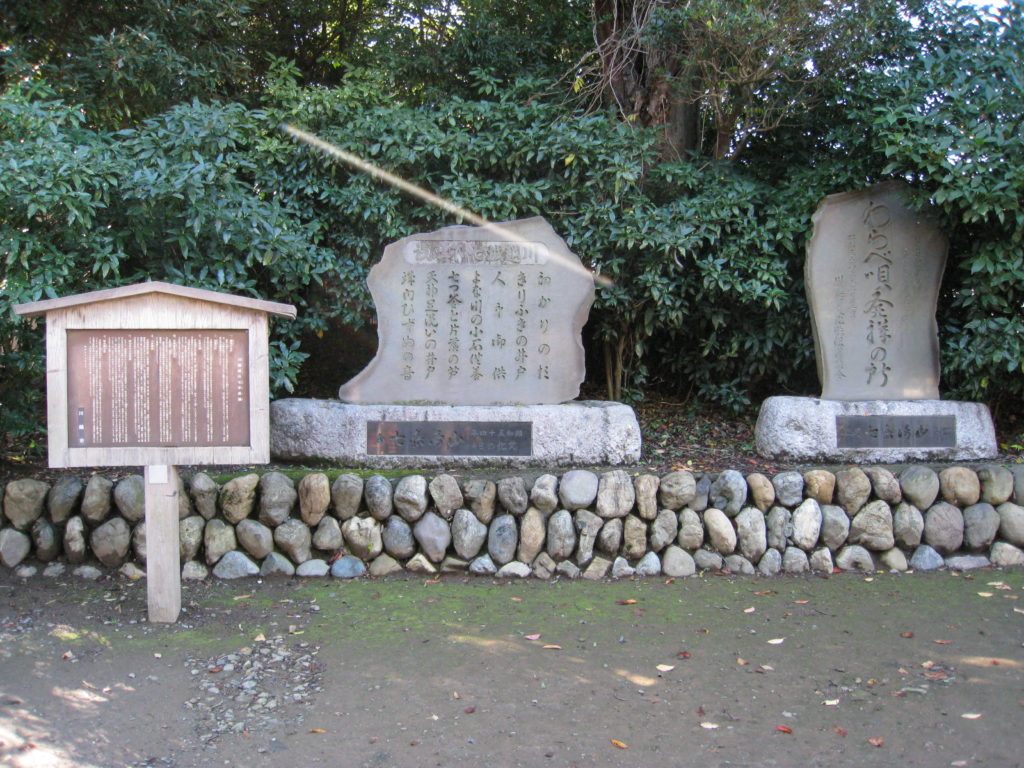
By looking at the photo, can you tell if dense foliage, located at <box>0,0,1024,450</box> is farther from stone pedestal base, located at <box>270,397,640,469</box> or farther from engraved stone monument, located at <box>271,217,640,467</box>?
engraved stone monument, located at <box>271,217,640,467</box>

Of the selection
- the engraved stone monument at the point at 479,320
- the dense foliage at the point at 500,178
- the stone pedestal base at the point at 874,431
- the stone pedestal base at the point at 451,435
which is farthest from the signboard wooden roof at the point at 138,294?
the stone pedestal base at the point at 874,431

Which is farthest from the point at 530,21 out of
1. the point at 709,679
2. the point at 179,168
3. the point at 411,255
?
the point at 709,679

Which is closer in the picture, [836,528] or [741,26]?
[836,528]

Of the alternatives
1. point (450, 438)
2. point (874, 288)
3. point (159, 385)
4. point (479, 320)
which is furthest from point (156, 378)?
A: point (874, 288)

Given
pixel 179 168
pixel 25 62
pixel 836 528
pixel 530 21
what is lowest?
pixel 836 528

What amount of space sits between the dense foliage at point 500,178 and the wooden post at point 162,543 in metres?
1.74

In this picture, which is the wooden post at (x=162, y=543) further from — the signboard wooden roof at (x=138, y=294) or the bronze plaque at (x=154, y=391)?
the signboard wooden roof at (x=138, y=294)

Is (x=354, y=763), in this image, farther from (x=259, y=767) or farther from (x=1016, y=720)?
(x=1016, y=720)

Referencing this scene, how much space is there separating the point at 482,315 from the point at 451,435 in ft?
3.19

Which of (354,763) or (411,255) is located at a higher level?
(411,255)

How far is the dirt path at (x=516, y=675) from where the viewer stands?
3.05m

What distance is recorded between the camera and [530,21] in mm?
8875

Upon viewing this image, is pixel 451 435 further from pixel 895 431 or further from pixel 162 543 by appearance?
pixel 895 431

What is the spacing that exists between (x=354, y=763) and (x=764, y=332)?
563 cm
